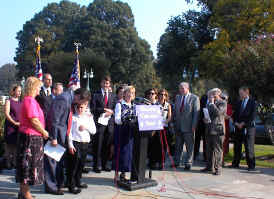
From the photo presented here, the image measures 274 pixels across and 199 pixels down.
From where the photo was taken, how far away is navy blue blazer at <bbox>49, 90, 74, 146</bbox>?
17.2 feet

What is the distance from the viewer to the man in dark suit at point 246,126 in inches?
305

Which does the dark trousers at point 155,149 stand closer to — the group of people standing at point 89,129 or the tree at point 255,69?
the group of people standing at point 89,129

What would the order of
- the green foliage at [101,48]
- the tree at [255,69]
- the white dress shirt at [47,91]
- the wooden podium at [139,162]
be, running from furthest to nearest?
the green foliage at [101,48]
the tree at [255,69]
the white dress shirt at [47,91]
the wooden podium at [139,162]

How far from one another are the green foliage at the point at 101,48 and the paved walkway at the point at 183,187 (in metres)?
38.3

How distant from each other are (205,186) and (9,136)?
4473mm

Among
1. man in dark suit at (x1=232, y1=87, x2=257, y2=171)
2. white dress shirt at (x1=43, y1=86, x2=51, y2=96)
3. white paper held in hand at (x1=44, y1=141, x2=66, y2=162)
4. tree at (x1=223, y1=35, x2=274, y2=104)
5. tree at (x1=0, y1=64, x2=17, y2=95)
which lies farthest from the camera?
tree at (x1=0, y1=64, x2=17, y2=95)

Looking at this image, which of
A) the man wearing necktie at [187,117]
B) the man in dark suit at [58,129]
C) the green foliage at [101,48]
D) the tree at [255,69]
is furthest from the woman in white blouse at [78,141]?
the green foliage at [101,48]

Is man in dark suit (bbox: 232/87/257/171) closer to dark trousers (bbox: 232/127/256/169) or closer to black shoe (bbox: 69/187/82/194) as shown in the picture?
dark trousers (bbox: 232/127/256/169)

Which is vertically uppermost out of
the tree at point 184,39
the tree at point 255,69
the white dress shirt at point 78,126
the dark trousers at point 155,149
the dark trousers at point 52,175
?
the tree at point 184,39

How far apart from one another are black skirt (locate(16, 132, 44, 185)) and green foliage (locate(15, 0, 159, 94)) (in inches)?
1578

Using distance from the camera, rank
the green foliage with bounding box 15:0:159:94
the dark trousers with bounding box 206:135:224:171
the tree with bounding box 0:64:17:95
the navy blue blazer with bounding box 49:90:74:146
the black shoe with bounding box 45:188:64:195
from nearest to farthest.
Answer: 1. the navy blue blazer with bounding box 49:90:74:146
2. the black shoe with bounding box 45:188:64:195
3. the dark trousers with bounding box 206:135:224:171
4. the green foliage with bounding box 15:0:159:94
5. the tree with bounding box 0:64:17:95

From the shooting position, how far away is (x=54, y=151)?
204 inches

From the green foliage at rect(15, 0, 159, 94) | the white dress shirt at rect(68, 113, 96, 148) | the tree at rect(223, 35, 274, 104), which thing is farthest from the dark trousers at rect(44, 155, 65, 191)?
the green foliage at rect(15, 0, 159, 94)

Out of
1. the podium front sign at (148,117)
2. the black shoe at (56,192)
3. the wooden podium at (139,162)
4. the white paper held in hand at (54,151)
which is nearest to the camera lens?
the white paper held in hand at (54,151)
